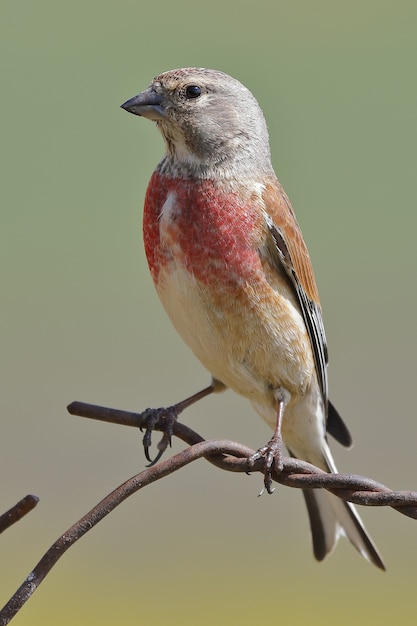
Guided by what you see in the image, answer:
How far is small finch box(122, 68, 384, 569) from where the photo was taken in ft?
14.2

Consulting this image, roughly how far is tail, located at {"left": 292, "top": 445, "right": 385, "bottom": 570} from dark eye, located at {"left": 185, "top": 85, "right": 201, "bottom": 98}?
163 centimetres

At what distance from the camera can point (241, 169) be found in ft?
15.1

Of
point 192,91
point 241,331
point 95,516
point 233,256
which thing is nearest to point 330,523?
point 241,331

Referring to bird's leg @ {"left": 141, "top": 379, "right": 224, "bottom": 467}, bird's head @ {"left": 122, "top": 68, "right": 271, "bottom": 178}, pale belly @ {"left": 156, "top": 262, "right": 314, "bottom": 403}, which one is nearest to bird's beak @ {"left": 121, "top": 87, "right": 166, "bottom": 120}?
bird's head @ {"left": 122, "top": 68, "right": 271, "bottom": 178}

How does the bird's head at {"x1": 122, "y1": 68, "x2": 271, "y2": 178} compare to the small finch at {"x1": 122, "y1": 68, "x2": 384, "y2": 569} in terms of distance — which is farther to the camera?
the bird's head at {"x1": 122, "y1": 68, "x2": 271, "y2": 178}

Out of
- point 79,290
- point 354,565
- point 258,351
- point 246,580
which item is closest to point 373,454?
point 354,565

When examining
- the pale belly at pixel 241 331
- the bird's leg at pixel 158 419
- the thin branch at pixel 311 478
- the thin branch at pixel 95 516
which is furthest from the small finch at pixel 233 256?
the thin branch at pixel 95 516

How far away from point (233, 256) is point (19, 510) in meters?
1.70

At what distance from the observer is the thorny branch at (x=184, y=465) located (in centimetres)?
284

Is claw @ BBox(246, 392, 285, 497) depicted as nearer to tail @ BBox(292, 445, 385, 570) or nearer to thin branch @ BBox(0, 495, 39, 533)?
tail @ BBox(292, 445, 385, 570)

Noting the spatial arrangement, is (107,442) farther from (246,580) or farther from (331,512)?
(331,512)

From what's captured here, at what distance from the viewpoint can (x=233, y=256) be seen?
14.2 feet

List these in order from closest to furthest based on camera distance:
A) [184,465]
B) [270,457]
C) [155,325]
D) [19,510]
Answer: [19,510] < [184,465] < [270,457] < [155,325]

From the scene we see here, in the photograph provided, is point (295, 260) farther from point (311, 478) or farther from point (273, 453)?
point (311, 478)
